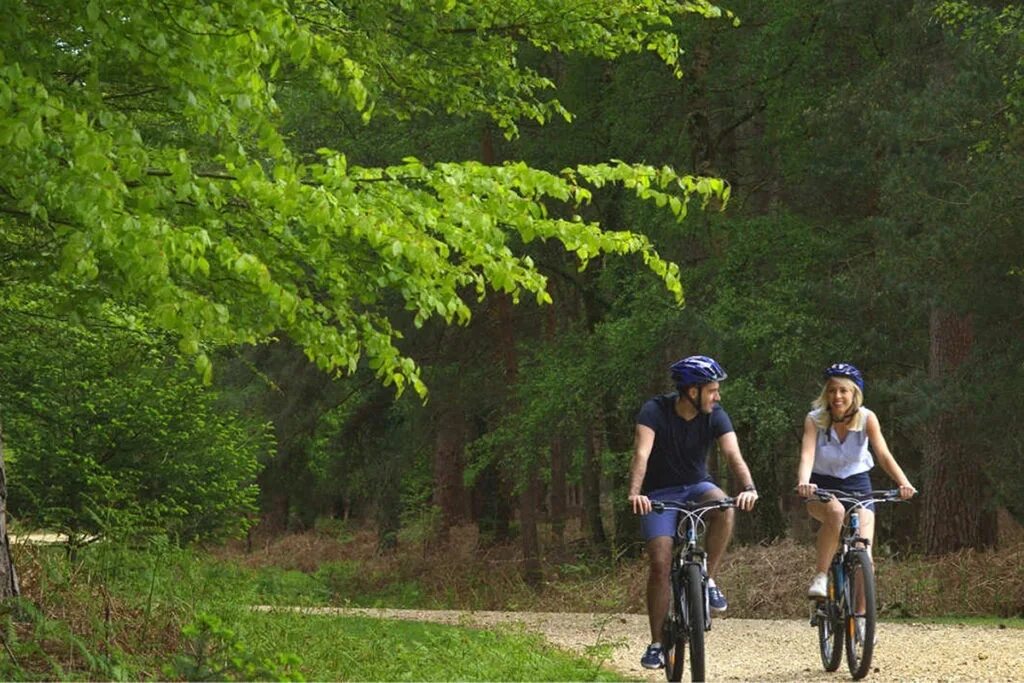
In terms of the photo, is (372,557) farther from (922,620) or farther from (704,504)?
(704,504)

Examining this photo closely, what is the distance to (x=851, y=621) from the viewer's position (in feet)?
29.6

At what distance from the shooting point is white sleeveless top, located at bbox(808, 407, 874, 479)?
910 cm

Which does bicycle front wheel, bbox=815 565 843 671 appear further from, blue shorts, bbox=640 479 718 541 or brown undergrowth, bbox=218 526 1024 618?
brown undergrowth, bbox=218 526 1024 618

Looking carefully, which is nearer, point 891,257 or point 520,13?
point 520,13

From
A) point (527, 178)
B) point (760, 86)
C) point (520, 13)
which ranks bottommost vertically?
point (527, 178)

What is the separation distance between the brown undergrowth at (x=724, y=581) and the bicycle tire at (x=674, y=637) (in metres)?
8.81

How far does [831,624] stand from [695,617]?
1.93 m

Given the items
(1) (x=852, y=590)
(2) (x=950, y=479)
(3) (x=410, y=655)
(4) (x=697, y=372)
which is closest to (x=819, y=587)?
(1) (x=852, y=590)

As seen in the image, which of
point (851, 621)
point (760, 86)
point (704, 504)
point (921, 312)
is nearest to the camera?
point (704, 504)

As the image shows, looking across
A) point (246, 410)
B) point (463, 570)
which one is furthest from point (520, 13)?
point (246, 410)

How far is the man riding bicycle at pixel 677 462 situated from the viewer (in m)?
8.08

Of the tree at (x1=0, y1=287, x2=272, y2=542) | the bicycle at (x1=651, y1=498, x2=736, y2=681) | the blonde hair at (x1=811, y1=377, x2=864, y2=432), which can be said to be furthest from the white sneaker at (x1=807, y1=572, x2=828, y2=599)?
the tree at (x1=0, y1=287, x2=272, y2=542)

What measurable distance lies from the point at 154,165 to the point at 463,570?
21.2 metres

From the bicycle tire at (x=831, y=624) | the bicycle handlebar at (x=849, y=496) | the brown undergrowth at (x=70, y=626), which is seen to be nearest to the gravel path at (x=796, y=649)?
the bicycle tire at (x=831, y=624)
